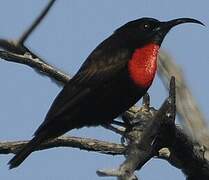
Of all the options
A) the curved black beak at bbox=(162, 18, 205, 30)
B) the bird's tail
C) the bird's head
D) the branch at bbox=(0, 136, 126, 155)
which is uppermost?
the curved black beak at bbox=(162, 18, 205, 30)

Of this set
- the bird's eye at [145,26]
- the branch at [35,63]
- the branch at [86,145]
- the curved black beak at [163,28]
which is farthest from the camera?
the bird's eye at [145,26]

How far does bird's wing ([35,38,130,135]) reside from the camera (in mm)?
5617

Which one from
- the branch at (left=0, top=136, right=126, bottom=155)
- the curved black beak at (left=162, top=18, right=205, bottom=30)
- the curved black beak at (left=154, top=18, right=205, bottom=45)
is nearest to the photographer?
the branch at (left=0, top=136, right=126, bottom=155)

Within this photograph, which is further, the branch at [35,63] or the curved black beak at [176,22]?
the curved black beak at [176,22]

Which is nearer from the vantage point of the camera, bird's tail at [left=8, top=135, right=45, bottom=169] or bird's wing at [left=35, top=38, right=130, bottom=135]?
bird's tail at [left=8, top=135, right=45, bottom=169]

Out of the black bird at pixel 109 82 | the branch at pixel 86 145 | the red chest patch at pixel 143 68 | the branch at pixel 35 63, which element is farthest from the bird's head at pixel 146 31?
the branch at pixel 86 145

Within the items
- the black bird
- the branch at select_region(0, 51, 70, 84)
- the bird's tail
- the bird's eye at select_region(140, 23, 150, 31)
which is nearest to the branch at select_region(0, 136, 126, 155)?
the bird's tail

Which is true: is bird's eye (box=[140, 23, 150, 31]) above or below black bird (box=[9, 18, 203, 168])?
above

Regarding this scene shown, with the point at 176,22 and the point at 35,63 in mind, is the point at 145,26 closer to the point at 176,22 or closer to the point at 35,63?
the point at 176,22

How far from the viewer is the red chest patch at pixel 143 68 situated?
5.62 m

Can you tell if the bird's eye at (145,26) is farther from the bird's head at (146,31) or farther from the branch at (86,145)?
the branch at (86,145)

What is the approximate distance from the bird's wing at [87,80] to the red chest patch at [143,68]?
0.08 metres

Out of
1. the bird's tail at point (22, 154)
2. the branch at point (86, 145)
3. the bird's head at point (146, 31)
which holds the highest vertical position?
the bird's head at point (146, 31)

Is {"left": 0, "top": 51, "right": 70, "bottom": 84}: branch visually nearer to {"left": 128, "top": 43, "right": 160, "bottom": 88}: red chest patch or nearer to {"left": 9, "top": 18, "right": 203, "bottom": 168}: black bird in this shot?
{"left": 9, "top": 18, "right": 203, "bottom": 168}: black bird
